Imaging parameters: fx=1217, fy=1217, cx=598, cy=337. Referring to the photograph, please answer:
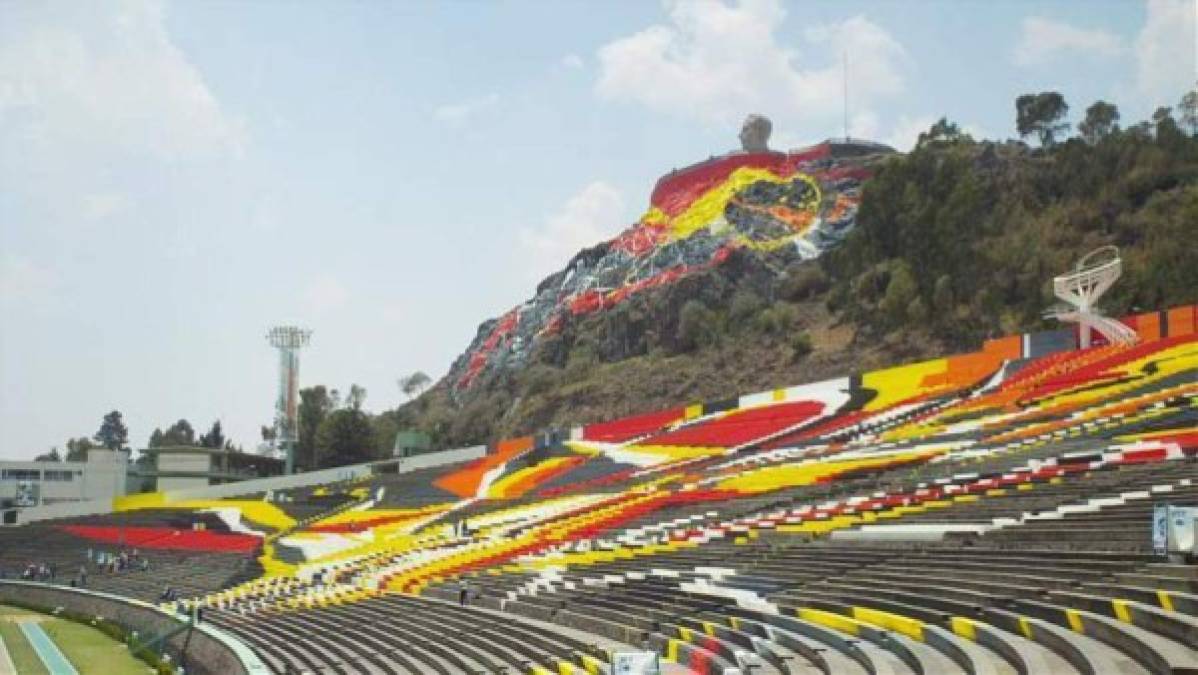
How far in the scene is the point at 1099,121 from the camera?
280 feet

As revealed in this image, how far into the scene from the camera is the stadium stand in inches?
539

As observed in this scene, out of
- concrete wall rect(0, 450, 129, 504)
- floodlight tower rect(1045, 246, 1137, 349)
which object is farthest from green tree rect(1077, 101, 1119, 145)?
concrete wall rect(0, 450, 129, 504)

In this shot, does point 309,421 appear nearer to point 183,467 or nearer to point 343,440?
point 343,440

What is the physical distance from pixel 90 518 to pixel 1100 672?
56495mm

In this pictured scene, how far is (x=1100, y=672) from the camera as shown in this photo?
945cm

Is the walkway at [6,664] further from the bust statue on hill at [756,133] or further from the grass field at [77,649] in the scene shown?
the bust statue on hill at [756,133]

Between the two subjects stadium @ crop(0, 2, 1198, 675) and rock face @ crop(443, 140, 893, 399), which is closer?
stadium @ crop(0, 2, 1198, 675)

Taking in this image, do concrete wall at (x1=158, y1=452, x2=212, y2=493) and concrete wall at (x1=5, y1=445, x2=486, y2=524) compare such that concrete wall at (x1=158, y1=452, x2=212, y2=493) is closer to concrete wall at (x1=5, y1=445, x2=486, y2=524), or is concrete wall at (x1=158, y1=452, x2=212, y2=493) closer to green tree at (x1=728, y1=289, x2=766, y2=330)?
concrete wall at (x1=5, y1=445, x2=486, y2=524)

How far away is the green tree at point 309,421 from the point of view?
92.9 metres

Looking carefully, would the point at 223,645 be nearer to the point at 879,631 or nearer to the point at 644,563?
the point at 644,563

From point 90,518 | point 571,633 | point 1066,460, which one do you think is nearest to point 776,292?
point 90,518

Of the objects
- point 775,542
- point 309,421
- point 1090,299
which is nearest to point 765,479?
point 775,542

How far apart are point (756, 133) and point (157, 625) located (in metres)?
82.7

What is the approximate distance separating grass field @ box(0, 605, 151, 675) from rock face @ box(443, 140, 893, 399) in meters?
68.5
